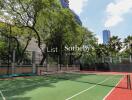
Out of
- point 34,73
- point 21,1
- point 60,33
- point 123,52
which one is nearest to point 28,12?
point 21,1

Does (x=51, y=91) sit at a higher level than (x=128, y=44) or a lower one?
lower

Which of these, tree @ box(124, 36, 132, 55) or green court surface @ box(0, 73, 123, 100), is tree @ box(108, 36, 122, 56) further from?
green court surface @ box(0, 73, 123, 100)

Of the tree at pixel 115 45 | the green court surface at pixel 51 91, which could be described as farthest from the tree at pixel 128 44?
the green court surface at pixel 51 91

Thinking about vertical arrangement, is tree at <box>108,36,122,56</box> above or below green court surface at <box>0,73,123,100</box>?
above

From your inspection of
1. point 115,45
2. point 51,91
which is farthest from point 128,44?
point 51,91

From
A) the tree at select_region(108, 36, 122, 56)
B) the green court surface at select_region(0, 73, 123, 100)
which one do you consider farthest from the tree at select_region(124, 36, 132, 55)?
the green court surface at select_region(0, 73, 123, 100)

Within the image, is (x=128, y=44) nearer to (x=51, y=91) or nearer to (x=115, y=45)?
(x=115, y=45)

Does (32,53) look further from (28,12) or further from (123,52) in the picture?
(123,52)

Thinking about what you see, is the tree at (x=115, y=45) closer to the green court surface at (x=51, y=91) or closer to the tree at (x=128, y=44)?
the tree at (x=128, y=44)

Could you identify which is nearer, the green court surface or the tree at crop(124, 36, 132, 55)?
the green court surface

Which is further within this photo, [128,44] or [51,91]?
[128,44]

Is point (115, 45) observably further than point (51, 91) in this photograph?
Yes

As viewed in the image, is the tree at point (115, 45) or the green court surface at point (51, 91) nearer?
the green court surface at point (51, 91)

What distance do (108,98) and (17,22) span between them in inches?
1137
